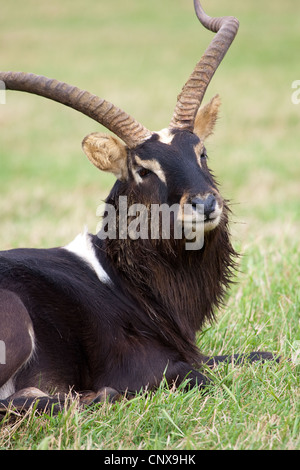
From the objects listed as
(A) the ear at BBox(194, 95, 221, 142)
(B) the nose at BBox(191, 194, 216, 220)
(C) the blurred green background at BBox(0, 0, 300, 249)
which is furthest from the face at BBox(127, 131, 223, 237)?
(A) the ear at BBox(194, 95, 221, 142)

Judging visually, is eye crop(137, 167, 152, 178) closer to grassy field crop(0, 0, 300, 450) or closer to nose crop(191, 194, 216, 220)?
nose crop(191, 194, 216, 220)

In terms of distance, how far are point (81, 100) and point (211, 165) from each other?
37.7ft

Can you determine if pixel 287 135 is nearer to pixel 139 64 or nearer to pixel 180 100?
pixel 139 64

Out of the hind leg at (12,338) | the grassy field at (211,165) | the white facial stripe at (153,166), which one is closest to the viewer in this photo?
the grassy field at (211,165)

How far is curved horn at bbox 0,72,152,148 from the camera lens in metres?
4.44

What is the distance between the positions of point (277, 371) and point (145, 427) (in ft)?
3.43

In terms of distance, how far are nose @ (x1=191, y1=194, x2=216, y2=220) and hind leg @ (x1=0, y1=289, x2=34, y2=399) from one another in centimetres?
118

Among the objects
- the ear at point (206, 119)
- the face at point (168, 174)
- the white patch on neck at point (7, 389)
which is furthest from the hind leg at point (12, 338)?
the ear at point (206, 119)

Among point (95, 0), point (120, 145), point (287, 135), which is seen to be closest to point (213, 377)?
point (120, 145)

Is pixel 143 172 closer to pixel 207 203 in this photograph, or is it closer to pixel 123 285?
pixel 207 203

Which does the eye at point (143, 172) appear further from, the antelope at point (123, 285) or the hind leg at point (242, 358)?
the hind leg at point (242, 358)

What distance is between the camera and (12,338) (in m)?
4.10

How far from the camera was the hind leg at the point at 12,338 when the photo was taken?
408 centimetres
